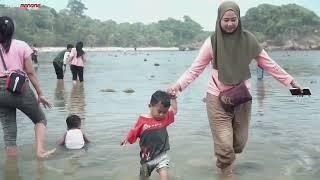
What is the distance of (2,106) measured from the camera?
6371mm

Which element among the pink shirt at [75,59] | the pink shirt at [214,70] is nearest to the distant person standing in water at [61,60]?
the pink shirt at [75,59]

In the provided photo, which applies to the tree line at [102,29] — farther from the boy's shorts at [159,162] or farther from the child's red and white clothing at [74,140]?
the boy's shorts at [159,162]

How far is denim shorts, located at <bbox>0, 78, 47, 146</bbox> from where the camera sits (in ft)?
20.5

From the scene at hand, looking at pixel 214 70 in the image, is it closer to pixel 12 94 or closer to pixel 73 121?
pixel 12 94

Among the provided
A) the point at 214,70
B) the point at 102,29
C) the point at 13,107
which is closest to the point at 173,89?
the point at 214,70

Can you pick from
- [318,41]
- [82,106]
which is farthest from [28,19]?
[82,106]

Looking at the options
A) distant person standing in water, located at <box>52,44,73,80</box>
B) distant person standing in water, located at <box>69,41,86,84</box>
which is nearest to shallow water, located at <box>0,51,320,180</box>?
distant person standing in water, located at <box>69,41,86,84</box>

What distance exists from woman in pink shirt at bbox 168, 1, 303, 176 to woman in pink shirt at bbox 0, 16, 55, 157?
6.89 feet

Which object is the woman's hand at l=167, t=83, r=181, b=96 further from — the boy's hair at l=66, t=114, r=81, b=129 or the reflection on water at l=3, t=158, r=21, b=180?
the boy's hair at l=66, t=114, r=81, b=129

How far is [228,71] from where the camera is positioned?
5.41 m

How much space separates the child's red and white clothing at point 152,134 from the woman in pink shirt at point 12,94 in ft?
5.95

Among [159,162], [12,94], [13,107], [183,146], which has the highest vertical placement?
[12,94]

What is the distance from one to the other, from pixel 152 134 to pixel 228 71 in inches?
43.5

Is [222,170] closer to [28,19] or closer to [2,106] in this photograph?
[2,106]
